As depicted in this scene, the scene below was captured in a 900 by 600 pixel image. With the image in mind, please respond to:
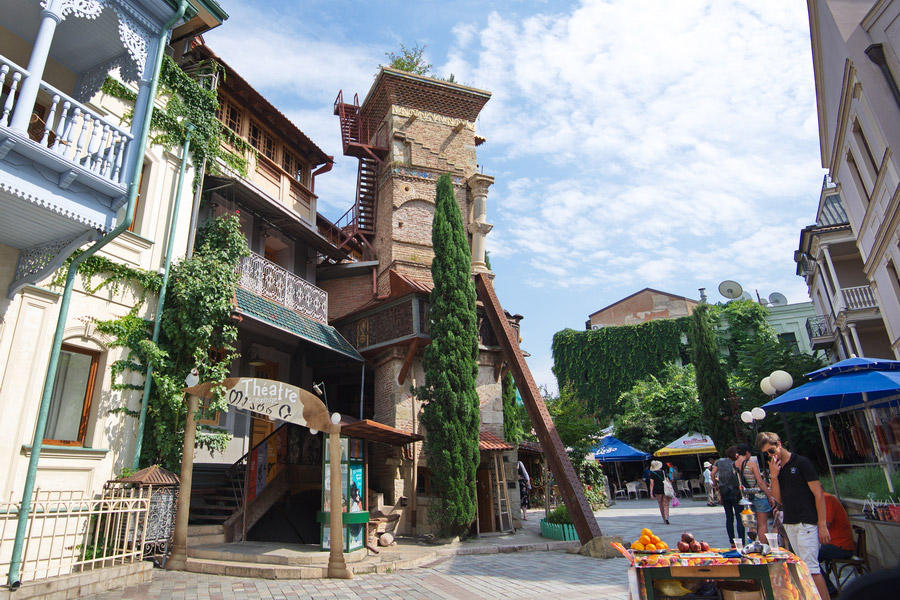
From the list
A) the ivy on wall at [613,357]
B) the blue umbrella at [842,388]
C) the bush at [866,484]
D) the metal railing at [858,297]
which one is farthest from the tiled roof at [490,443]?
the ivy on wall at [613,357]

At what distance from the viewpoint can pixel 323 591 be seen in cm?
692

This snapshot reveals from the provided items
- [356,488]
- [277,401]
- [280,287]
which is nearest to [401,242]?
[280,287]

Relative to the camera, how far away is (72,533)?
25.2 feet

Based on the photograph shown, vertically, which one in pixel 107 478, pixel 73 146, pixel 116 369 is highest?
pixel 73 146

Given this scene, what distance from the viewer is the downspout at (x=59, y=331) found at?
20.3 feet

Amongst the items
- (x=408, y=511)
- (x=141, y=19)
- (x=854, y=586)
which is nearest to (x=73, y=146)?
(x=141, y=19)

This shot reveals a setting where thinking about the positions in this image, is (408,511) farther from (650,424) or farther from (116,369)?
(650,424)

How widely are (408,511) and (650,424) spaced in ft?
68.6

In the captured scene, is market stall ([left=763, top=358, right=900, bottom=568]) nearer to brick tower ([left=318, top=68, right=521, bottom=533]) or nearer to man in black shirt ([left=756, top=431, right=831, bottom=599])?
man in black shirt ([left=756, top=431, right=831, bottom=599])

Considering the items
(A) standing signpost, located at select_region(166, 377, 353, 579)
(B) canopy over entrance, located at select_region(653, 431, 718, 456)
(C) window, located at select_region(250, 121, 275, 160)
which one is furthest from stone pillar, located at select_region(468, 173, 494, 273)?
(B) canopy over entrance, located at select_region(653, 431, 718, 456)

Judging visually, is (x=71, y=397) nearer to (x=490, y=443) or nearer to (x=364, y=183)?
(x=490, y=443)

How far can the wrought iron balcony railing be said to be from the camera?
25.0m

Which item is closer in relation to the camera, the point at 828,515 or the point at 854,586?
the point at 854,586

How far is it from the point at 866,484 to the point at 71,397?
12160mm
